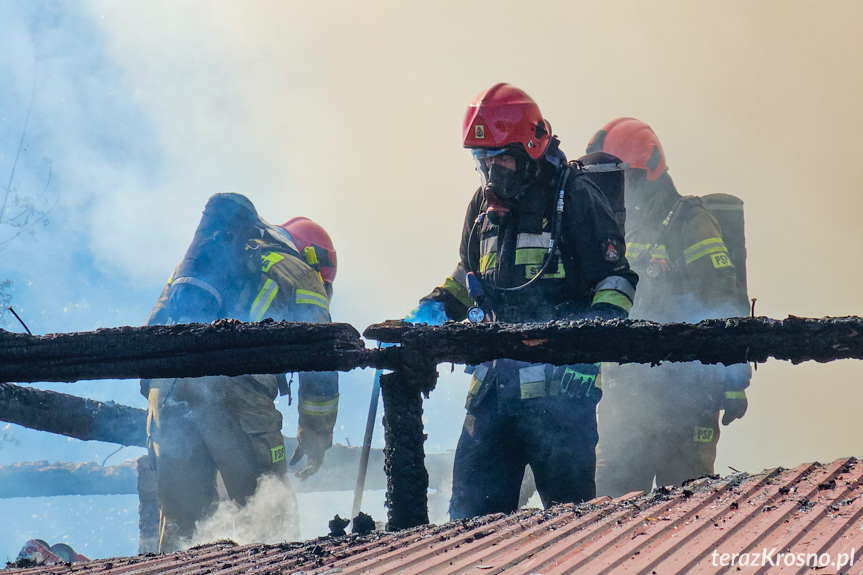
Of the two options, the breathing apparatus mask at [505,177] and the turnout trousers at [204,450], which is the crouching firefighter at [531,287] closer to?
the breathing apparatus mask at [505,177]

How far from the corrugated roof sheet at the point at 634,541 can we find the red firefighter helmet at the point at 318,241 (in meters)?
5.93

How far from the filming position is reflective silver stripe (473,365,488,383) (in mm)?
4398

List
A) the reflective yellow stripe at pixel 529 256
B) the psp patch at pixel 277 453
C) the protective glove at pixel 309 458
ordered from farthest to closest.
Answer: the protective glove at pixel 309 458 → the psp patch at pixel 277 453 → the reflective yellow stripe at pixel 529 256

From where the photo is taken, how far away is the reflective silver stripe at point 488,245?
4.57 metres

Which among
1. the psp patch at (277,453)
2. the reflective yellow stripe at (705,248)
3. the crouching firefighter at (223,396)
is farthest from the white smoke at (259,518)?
the reflective yellow stripe at (705,248)

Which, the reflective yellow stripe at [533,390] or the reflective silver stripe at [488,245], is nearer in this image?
the reflective yellow stripe at [533,390]

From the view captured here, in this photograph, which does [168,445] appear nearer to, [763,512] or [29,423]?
[29,423]

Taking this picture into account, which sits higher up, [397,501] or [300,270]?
[300,270]

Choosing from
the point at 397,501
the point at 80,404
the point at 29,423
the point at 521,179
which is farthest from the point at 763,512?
the point at 80,404

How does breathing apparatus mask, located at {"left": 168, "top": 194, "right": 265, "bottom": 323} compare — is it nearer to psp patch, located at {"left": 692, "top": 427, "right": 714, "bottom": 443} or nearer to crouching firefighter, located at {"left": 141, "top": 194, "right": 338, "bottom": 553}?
crouching firefighter, located at {"left": 141, "top": 194, "right": 338, "bottom": 553}

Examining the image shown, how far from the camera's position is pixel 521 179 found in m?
4.52

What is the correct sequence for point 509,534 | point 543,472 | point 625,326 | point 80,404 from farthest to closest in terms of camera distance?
point 80,404
point 543,472
point 625,326
point 509,534

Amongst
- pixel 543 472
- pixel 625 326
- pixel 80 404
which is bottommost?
pixel 543 472

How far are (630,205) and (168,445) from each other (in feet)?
13.2
